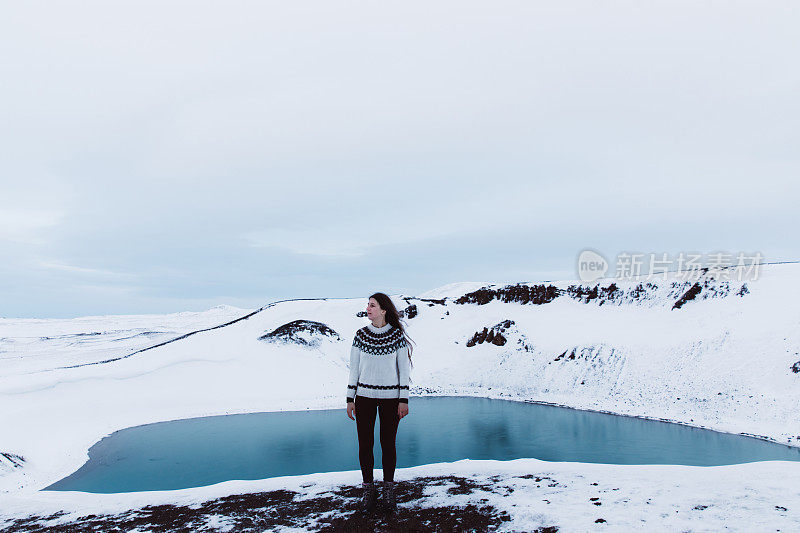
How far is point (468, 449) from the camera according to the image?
66.2 ft

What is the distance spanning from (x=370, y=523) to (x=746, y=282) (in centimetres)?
4035

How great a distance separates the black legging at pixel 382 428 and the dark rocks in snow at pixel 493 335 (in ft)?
123

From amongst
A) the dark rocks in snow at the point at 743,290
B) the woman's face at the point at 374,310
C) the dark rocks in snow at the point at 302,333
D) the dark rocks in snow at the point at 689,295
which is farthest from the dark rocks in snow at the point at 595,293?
the woman's face at the point at 374,310

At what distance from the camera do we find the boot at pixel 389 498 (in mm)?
6992

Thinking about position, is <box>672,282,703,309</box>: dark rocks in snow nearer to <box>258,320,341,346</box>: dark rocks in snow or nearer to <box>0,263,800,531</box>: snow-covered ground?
<box>0,263,800,531</box>: snow-covered ground

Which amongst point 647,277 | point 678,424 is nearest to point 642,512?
point 678,424

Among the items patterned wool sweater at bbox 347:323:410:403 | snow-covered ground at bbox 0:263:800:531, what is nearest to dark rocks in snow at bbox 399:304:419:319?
snow-covered ground at bbox 0:263:800:531

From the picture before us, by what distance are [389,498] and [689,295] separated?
129 ft

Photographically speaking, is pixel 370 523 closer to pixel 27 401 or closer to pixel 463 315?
pixel 27 401

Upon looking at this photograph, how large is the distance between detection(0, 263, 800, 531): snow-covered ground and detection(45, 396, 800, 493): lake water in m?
2.04

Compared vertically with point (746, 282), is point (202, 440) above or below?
below

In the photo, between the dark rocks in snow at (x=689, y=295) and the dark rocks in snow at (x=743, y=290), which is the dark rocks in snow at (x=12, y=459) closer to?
the dark rocks in snow at (x=689, y=295)

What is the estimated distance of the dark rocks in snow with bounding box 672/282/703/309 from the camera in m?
37.4

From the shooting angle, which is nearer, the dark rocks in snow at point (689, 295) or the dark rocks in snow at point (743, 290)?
the dark rocks in snow at point (743, 290)
